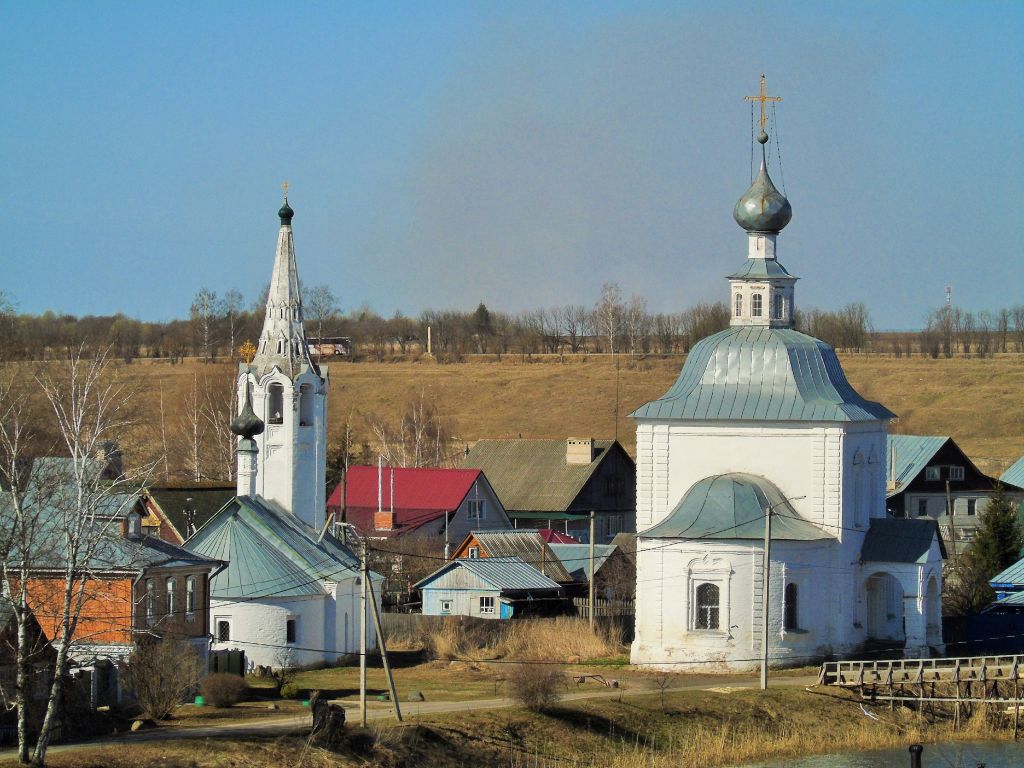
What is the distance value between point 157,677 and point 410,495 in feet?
91.8

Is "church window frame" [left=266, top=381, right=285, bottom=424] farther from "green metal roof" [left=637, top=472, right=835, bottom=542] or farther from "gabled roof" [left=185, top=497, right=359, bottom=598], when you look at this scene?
"green metal roof" [left=637, top=472, right=835, bottom=542]

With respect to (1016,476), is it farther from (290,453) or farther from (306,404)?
(290,453)

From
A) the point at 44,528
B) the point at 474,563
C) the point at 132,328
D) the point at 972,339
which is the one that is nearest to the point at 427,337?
the point at 132,328

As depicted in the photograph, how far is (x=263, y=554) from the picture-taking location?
129 feet

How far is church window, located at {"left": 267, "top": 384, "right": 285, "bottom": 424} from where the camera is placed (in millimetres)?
42631

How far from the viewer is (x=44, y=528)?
33125 mm

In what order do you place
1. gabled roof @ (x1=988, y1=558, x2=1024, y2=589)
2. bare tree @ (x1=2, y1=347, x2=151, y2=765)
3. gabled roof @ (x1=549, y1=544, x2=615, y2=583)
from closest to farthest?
bare tree @ (x1=2, y1=347, x2=151, y2=765) < gabled roof @ (x1=988, y1=558, x2=1024, y2=589) < gabled roof @ (x1=549, y1=544, x2=615, y2=583)

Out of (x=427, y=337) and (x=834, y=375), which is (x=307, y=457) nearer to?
(x=834, y=375)

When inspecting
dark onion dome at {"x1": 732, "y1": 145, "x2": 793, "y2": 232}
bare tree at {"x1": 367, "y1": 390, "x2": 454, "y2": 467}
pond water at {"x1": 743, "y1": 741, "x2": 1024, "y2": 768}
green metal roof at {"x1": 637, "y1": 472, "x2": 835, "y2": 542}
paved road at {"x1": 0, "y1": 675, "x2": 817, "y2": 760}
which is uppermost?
dark onion dome at {"x1": 732, "y1": 145, "x2": 793, "y2": 232}

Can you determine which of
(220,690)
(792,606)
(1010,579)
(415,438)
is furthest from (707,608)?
(415,438)

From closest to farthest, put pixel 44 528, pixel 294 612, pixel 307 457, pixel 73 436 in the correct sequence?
pixel 73 436 < pixel 44 528 < pixel 294 612 < pixel 307 457

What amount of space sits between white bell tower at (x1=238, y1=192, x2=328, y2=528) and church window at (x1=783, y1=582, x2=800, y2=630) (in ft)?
31.9

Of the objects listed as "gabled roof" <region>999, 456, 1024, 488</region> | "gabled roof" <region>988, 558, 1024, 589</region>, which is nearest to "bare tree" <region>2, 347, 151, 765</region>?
"gabled roof" <region>988, 558, 1024, 589</region>

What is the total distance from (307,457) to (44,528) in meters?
9.95
